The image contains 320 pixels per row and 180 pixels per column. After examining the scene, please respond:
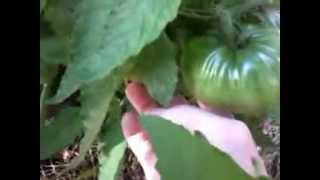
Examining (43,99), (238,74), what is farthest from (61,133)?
(238,74)

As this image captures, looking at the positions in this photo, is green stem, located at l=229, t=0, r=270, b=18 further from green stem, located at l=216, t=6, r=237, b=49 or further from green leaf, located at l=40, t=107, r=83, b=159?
green leaf, located at l=40, t=107, r=83, b=159

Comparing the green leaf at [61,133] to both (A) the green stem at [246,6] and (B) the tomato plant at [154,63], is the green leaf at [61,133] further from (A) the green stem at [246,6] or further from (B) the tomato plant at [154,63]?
(A) the green stem at [246,6]

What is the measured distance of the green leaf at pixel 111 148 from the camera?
1.50ft

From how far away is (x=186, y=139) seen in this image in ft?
1.17

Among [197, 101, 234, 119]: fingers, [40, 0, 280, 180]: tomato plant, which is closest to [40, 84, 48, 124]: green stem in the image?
[40, 0, 280, 180]: tomato plant

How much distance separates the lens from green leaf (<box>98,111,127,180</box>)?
1.50 ft

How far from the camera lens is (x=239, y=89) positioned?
0.40 meters

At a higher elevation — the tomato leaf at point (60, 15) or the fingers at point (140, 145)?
the tomato leaf at point (60, 15)

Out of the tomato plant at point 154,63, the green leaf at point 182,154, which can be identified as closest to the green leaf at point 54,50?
the tomato plant at point 154,63
